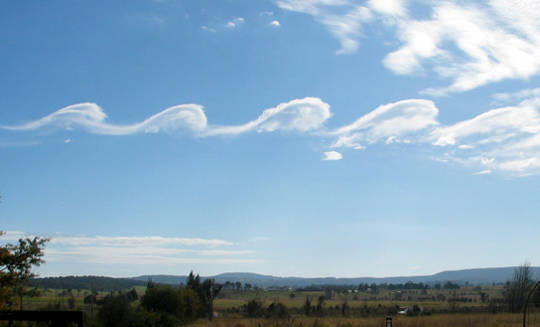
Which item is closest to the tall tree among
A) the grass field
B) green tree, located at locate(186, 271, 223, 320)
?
the grass field

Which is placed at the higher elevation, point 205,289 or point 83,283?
point 205,289

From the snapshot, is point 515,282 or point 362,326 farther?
point 515,282

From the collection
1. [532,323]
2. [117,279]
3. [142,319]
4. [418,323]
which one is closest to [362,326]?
[418,323]

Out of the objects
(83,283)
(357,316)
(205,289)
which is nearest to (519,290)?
(357,316)

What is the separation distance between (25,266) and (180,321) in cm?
1736

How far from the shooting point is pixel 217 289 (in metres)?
52.9

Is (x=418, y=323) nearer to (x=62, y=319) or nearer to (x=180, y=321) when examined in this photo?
(x=180, y=321)

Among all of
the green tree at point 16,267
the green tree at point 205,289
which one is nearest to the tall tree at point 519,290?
the green tree at point 205,289

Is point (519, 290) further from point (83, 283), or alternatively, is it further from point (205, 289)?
point (83, 283)

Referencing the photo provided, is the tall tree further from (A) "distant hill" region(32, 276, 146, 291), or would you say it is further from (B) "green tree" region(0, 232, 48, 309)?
(A) "distant hill" region(32, 276, 146, 291)

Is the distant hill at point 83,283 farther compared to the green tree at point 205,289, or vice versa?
the distant hill at point 83,283

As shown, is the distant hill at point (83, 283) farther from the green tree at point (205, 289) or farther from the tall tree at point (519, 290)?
the tall tree at point (519, 290)

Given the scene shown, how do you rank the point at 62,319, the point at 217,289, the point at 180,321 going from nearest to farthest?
1. the point at 62,319
2. the point at 180,321
3. the point at 217,289

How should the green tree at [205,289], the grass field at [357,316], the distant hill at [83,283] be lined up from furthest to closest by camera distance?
the distant hill at [83,283], the green tree at [205,289], the grass field at [357,316]
